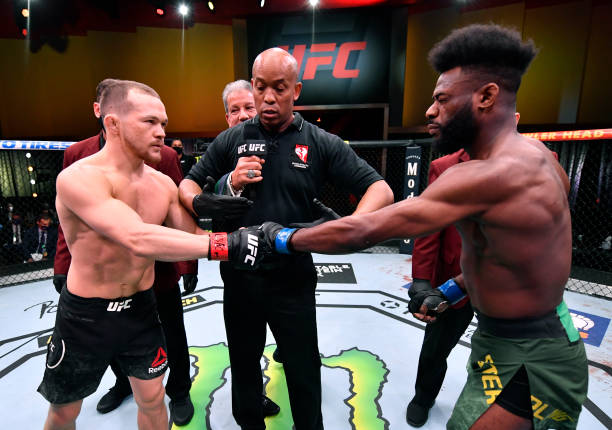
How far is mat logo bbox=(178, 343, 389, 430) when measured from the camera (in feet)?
6.21

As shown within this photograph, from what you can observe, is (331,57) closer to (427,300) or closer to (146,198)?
(146,198)

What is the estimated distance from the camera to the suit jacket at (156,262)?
1.82 meters

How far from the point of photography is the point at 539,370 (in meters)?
1.01

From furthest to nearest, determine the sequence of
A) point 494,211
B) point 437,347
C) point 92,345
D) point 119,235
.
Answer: point 437,347 → point 92,345 → point 119,235 → point 494,211

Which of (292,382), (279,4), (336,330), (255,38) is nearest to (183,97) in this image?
(255,38)

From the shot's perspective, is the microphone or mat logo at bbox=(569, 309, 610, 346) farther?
mat logo at bbox=(569, 309, 610, 346)

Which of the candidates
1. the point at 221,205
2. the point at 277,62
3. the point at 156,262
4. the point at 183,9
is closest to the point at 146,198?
the point at 221,205

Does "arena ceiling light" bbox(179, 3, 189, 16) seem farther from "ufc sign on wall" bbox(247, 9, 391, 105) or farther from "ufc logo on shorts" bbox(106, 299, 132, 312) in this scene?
"ufc logo on shorts" bbox(106, 299, 132, 312)

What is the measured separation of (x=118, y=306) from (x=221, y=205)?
61 cm

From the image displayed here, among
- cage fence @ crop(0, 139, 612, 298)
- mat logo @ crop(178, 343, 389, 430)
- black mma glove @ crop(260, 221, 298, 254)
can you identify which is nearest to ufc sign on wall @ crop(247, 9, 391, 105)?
cage fence @ crop(0, 139, 612, 298)

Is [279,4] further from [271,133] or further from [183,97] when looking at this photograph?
→ [271,133]

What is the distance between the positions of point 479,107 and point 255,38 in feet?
21.3

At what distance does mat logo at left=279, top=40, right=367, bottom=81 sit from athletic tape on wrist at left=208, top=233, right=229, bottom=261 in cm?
604

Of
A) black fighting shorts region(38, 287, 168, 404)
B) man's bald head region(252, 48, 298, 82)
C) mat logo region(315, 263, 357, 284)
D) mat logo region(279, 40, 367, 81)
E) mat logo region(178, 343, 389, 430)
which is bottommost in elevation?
mat logo region(315, 263, 357, 284)
